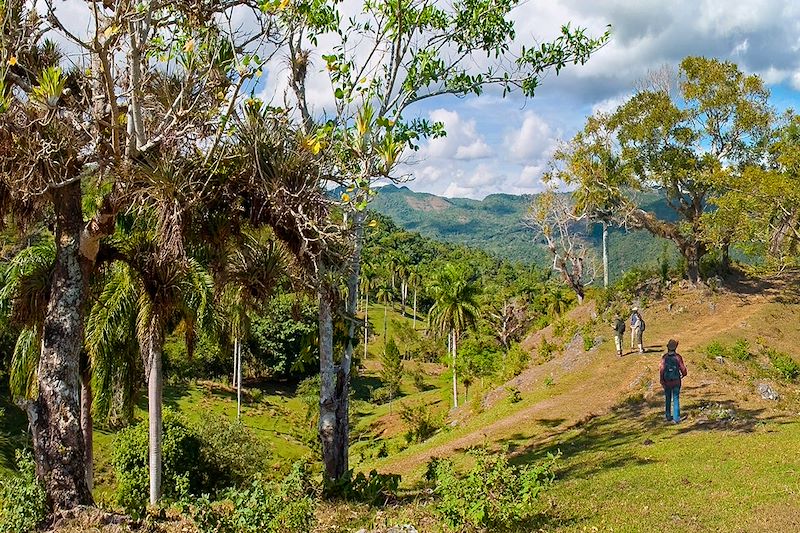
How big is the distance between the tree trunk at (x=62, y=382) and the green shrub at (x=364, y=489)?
3495 millimetres

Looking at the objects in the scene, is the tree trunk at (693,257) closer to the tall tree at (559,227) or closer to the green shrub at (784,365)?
the tall tree at (559,227)

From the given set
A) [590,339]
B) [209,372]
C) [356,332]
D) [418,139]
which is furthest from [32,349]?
[209,372]

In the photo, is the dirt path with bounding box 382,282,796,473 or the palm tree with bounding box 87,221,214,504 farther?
the dirt path with bounding box 382,282,796,473

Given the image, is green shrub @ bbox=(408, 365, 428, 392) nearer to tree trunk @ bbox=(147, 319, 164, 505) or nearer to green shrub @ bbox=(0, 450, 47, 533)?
tree trunk @ bbox=(147, 319, 164, 505)

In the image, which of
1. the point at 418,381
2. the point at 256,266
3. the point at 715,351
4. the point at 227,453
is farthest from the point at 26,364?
the point at 418,381

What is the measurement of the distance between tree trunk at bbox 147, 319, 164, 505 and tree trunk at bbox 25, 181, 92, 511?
392 cm

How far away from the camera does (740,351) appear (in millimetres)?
21219

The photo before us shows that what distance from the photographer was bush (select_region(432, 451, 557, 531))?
22.2ft

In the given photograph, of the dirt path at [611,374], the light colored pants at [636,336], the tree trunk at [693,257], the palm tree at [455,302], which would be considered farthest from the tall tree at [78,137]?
the palm tree at [455,302]

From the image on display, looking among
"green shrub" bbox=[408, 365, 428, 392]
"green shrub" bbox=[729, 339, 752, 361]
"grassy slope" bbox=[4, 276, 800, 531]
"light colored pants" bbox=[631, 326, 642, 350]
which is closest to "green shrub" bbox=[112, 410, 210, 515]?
"grassy slope" bbox=[4, 276, 800, 531]

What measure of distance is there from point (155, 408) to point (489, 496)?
7.72 m

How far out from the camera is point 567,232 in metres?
32.9

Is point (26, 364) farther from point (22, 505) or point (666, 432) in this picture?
point (666, 432)

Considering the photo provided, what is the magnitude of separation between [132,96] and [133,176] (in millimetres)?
1001
